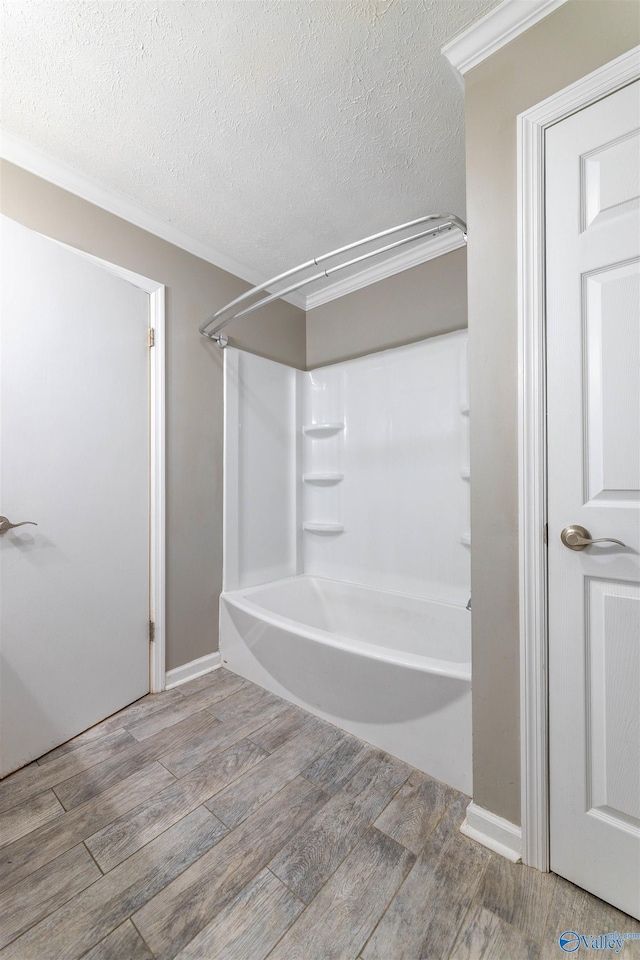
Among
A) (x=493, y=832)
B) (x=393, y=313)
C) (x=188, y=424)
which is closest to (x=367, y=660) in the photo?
(x=493, y=832)

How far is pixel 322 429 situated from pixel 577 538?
6.21 feet

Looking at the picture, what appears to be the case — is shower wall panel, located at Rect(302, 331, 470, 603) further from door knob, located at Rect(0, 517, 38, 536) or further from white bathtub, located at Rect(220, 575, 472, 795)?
door knob, located at Rect(0, 517, 38, 536)

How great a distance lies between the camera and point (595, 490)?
1015 mm

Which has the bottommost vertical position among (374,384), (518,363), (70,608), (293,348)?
(70,608)

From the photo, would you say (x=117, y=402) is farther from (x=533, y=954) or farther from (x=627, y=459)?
(x=533, y=954)

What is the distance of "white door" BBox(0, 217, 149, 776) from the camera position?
1.49m

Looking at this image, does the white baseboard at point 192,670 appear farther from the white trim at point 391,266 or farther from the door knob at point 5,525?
the white trim at point 391,266

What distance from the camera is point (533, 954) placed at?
2.92 feet

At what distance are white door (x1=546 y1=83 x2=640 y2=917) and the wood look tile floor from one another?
0.19 metres

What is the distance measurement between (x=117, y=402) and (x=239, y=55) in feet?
4.34

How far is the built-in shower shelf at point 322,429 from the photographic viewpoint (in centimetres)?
266

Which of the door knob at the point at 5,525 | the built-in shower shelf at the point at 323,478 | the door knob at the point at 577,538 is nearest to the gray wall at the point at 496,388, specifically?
the door knob at the point at 577,538

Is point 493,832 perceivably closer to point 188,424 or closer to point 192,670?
point 192,670

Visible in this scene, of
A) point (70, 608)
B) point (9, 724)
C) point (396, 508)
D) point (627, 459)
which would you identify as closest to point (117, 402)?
point (70, 608)
